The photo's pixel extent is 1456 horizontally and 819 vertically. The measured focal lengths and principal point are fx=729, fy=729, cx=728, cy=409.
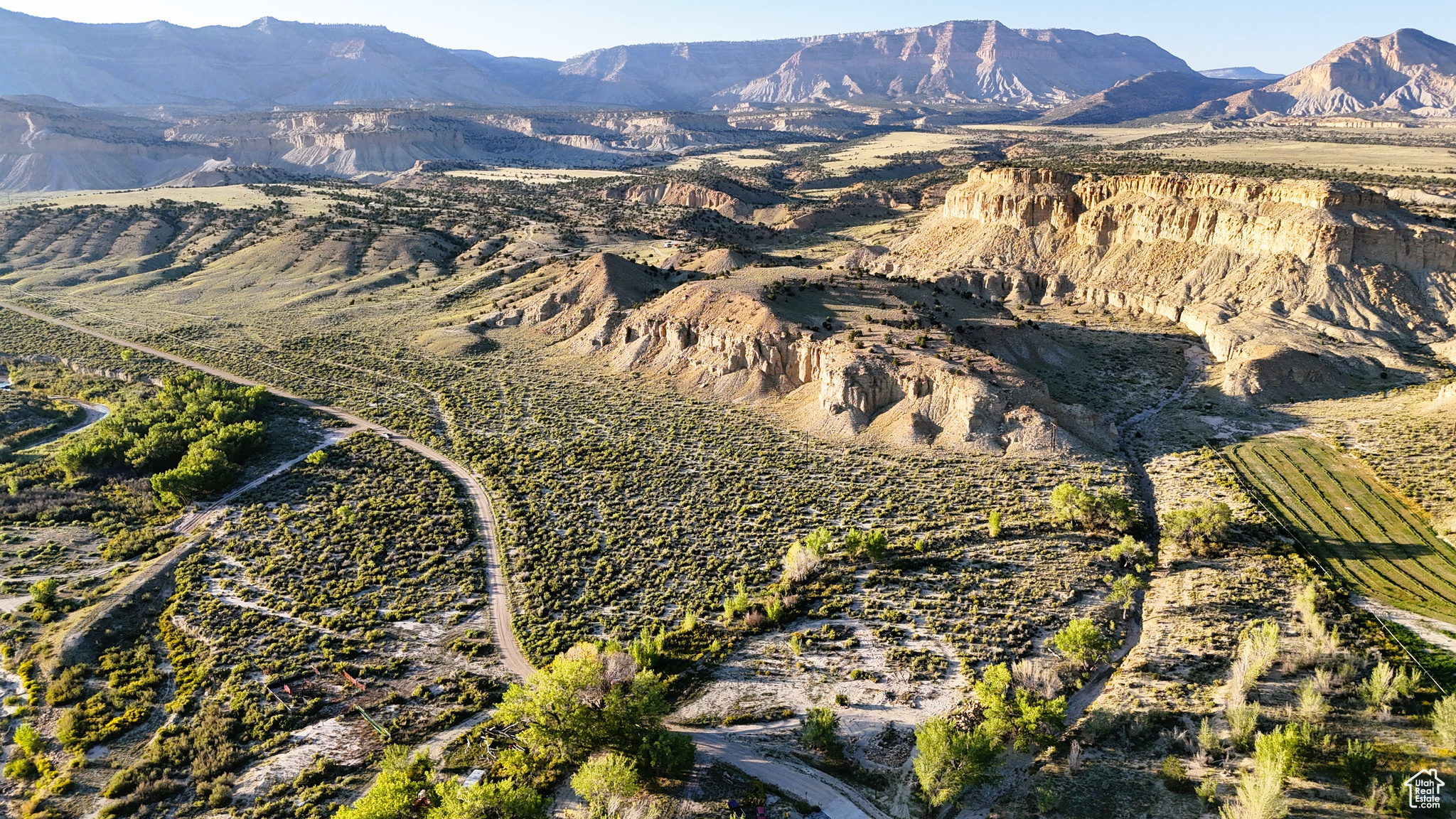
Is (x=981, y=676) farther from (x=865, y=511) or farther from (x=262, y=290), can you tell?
(x=262, y=290)

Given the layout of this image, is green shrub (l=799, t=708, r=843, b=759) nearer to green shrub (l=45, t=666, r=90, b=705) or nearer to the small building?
the small building

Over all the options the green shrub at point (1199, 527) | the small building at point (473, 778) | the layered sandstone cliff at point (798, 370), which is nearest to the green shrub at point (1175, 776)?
the green shrub at point (1199, 527)

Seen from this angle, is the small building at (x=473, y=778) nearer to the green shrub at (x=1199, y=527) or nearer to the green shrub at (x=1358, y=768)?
the green shrub at (x=1358, y=768)

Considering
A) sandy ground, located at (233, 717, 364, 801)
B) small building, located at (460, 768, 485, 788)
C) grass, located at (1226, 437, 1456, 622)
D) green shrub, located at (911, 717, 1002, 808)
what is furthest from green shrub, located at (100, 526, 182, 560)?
grass, located at (1226, 437, 1456, 622)

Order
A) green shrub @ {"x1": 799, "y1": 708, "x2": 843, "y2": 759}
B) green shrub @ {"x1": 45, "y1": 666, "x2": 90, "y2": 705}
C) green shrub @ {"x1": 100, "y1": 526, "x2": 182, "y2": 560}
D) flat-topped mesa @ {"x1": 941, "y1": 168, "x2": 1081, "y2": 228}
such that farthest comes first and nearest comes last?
1. flat-topped mesa @ {"x1": 941, "y1": 168, "x2": 1081, "y2": 228}
2. green shrub @ {"x1": 100, "y1": 526, "x2": 182, "y2": 560}
3. green shrub @ {"x1": 45, "y1": 666, "x2": 90, "y2": 705}
4. green shrub @ {"x1": 799, "y1": 708, "x2": 843, "y2": 759}

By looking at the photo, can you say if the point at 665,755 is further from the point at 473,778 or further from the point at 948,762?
the point at 948,762
